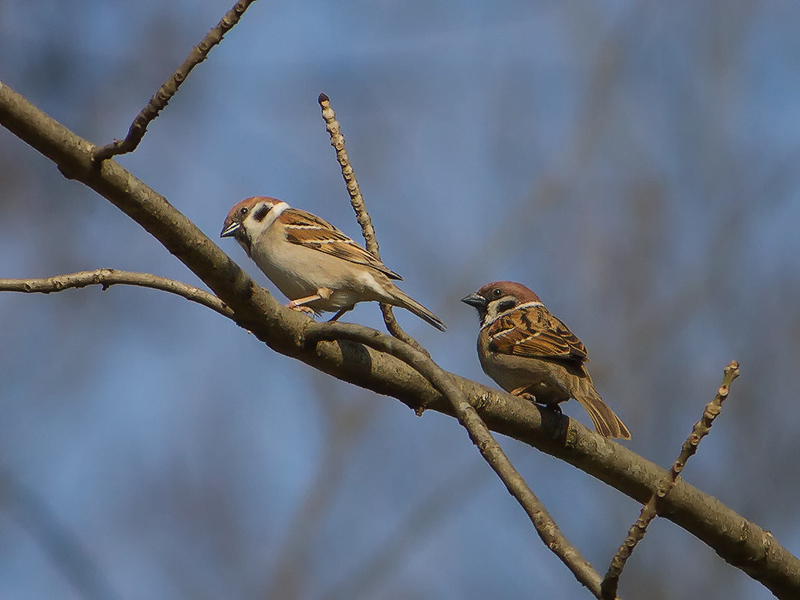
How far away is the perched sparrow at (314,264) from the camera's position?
4.76 metres

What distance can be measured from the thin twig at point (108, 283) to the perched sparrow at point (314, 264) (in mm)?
1784

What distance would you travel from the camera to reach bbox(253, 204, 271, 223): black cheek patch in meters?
5.57

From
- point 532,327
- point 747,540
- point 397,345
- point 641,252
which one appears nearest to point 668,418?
point 641,252

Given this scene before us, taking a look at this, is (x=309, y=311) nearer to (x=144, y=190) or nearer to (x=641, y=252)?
(x=144, y=190)

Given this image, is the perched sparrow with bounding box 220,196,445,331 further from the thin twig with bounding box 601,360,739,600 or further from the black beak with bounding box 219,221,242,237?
the thin twig with bounding box 601,360,739,600

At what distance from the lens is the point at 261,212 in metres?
5.61

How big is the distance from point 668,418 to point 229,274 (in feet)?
22.4

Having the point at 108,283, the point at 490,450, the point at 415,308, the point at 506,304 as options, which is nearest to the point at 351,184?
the point at 415,308

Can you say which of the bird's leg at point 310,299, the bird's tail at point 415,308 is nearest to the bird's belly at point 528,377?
the bird's tail at point 415,308

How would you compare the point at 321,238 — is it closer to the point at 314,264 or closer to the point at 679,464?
the point at 314,264

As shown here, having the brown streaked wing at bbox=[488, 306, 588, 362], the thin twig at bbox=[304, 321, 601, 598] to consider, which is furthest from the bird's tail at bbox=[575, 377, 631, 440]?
the thin twig at bbox=[304, 321, 601, 598]

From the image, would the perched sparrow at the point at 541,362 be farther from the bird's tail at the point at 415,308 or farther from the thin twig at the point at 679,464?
the thin twig at the point at 679,464

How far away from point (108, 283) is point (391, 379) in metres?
0.95

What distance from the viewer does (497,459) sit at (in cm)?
229
